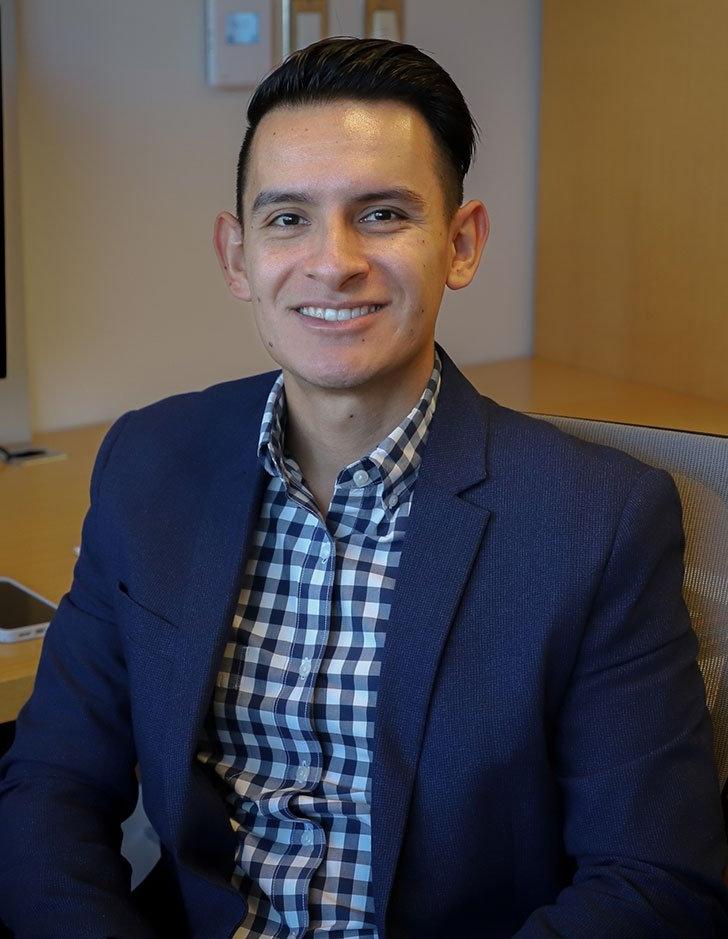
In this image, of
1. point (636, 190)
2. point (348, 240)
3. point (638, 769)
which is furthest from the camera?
point (636, 190)

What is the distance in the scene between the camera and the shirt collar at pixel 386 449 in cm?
125

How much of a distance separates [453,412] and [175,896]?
1.85 feet

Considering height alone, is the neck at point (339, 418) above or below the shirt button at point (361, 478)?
above

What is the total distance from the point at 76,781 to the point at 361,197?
0.64m

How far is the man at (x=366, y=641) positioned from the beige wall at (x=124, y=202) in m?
0.95

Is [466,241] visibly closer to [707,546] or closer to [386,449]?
[386,449]

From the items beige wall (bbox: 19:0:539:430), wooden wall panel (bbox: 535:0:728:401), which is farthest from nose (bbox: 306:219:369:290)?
wooden wall panel (bbox: 535:0:728:401)

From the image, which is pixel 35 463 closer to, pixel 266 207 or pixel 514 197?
pixel 266 207

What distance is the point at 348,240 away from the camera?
121 cm

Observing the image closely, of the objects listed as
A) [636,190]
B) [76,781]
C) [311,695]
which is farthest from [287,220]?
[636,190]

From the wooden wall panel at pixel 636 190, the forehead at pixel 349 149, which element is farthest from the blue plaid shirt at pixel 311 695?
the wooden wall panel at pixel 636 190

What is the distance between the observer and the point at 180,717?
1.24 m

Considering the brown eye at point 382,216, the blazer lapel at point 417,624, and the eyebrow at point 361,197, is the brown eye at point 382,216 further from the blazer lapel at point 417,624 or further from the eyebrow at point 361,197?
the blazer lapel at point 417,624

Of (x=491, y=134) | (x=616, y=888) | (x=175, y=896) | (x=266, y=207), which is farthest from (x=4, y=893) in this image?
(x=491, y=134)
